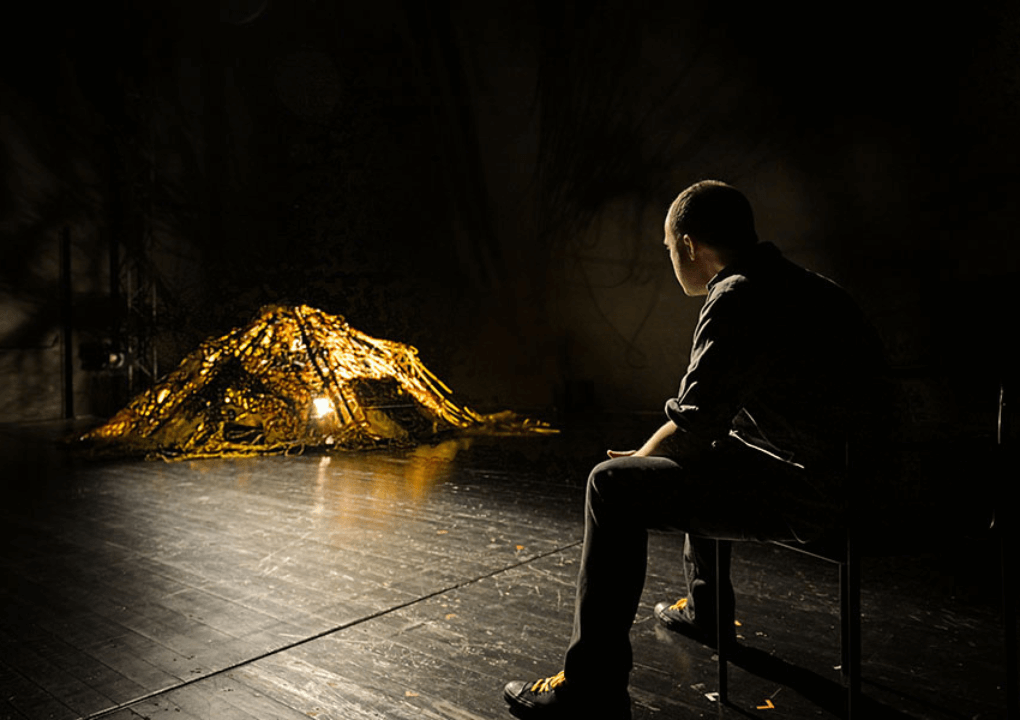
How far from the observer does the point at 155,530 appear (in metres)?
3.24

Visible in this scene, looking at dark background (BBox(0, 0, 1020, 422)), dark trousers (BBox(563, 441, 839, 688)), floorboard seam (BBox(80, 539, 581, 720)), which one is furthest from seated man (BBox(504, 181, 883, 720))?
dark background (BBox(0, 0, 1020, 422))

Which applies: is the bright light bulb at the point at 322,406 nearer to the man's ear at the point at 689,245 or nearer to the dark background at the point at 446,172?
the dark background at the point at 446,172

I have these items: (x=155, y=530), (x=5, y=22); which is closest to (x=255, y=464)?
(x=155, y=530)

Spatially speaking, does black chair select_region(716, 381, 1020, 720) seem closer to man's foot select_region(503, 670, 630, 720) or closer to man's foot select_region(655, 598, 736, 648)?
man's foot select_region(503, 670, 630, 720)

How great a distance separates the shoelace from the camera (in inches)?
59.7

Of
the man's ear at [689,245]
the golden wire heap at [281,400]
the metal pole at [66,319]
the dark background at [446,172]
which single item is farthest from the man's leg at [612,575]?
the metal pole at [66,319]

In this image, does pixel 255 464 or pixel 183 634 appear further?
pixel 255 464

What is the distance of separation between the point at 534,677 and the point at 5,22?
29.7 ft

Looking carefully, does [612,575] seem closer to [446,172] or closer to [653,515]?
[653,515]

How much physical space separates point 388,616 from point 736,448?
1.18 metres

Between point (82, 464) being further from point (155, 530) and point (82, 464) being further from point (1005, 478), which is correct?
point (1005, 478)

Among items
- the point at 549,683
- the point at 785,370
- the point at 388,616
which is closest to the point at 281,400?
the point at 388,616

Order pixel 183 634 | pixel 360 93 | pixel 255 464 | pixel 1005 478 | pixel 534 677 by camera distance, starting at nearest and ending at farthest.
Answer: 1. pixel 1005 478
2. pixel 534 677
3. pixel 183 634
4. pixel 255 464
5. pixel 360 93

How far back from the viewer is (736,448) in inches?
59.3
